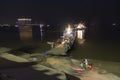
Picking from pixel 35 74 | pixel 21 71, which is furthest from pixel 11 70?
pixel 35 74

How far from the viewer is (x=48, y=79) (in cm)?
1731

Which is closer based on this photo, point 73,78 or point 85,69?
point 73,78

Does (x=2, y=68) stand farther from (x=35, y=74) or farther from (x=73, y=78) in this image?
(x=73, y=78)

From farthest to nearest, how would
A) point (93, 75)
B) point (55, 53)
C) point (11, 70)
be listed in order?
point (55, 53)
point (93, 75)
point (11, 70)

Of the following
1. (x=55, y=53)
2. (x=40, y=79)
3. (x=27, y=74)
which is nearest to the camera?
(x=40, y=79)

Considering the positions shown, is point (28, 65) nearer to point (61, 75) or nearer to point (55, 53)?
point (61, 75)

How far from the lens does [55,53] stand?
3862cm

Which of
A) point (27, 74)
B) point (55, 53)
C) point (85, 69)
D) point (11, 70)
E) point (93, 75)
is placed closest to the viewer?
point (27, 74)

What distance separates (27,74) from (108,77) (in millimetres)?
7843

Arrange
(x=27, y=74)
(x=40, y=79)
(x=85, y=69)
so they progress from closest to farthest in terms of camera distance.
Answer: 1. (x=40, y=79)
2. (x=27, y=74)
3. (x=85, y=69)

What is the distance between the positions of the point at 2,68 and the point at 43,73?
3.54m

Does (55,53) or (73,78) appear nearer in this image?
(73,78)

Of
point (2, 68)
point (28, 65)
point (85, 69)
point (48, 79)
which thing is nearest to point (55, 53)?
point (85, 69)

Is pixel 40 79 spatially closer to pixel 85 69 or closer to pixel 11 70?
pixel 11 70
